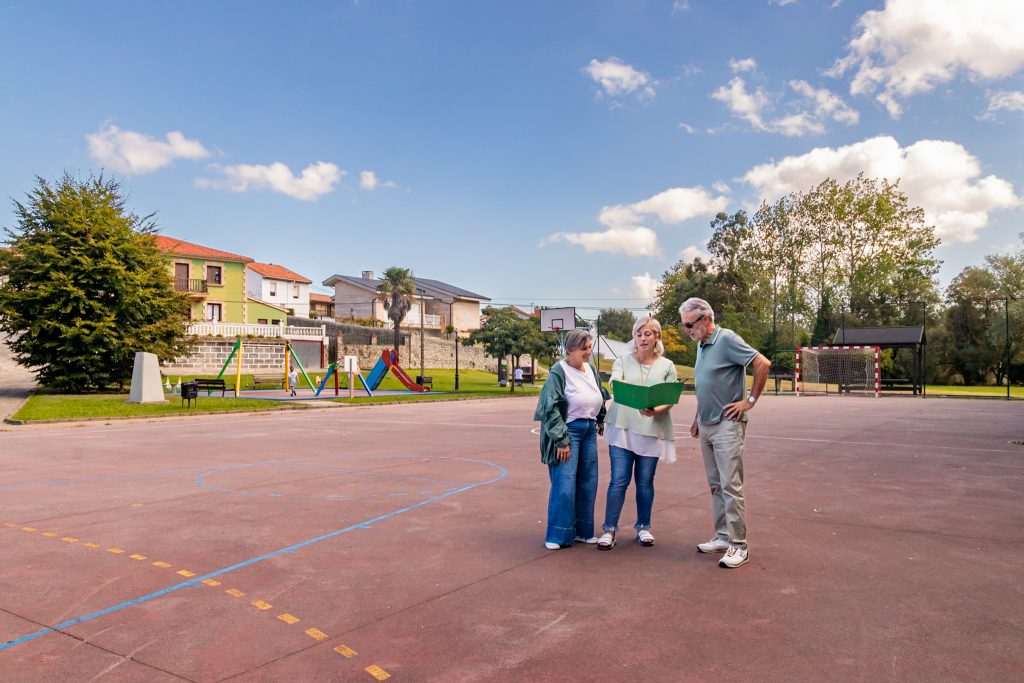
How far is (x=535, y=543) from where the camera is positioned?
600cm

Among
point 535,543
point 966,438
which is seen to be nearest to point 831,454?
point 966,438

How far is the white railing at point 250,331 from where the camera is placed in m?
45.6

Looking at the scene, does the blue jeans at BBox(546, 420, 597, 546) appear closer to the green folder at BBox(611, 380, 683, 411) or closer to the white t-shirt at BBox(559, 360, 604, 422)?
the white t-shirt at BBox(559, 360, 604, 422)

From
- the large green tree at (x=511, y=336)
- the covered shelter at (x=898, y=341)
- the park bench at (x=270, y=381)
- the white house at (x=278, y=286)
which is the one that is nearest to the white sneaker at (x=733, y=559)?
the park bench at (x=270, y=381)

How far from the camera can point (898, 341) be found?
131 feet

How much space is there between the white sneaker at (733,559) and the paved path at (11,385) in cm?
2061

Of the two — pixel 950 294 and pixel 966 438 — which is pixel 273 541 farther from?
pixel 950 294

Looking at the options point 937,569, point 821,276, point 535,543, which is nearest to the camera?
point 937,569

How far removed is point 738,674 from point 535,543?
2.66m

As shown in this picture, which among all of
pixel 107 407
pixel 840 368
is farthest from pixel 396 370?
pixel 840 368

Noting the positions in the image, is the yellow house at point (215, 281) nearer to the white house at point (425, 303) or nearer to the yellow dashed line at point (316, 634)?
the white house at point (425, 303)

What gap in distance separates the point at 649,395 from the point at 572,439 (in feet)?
2.58

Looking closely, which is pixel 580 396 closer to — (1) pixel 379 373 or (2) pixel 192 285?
(1) pixel 379 373

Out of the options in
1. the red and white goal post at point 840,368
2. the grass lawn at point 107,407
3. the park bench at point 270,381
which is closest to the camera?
the grass lawn at point 107,407
